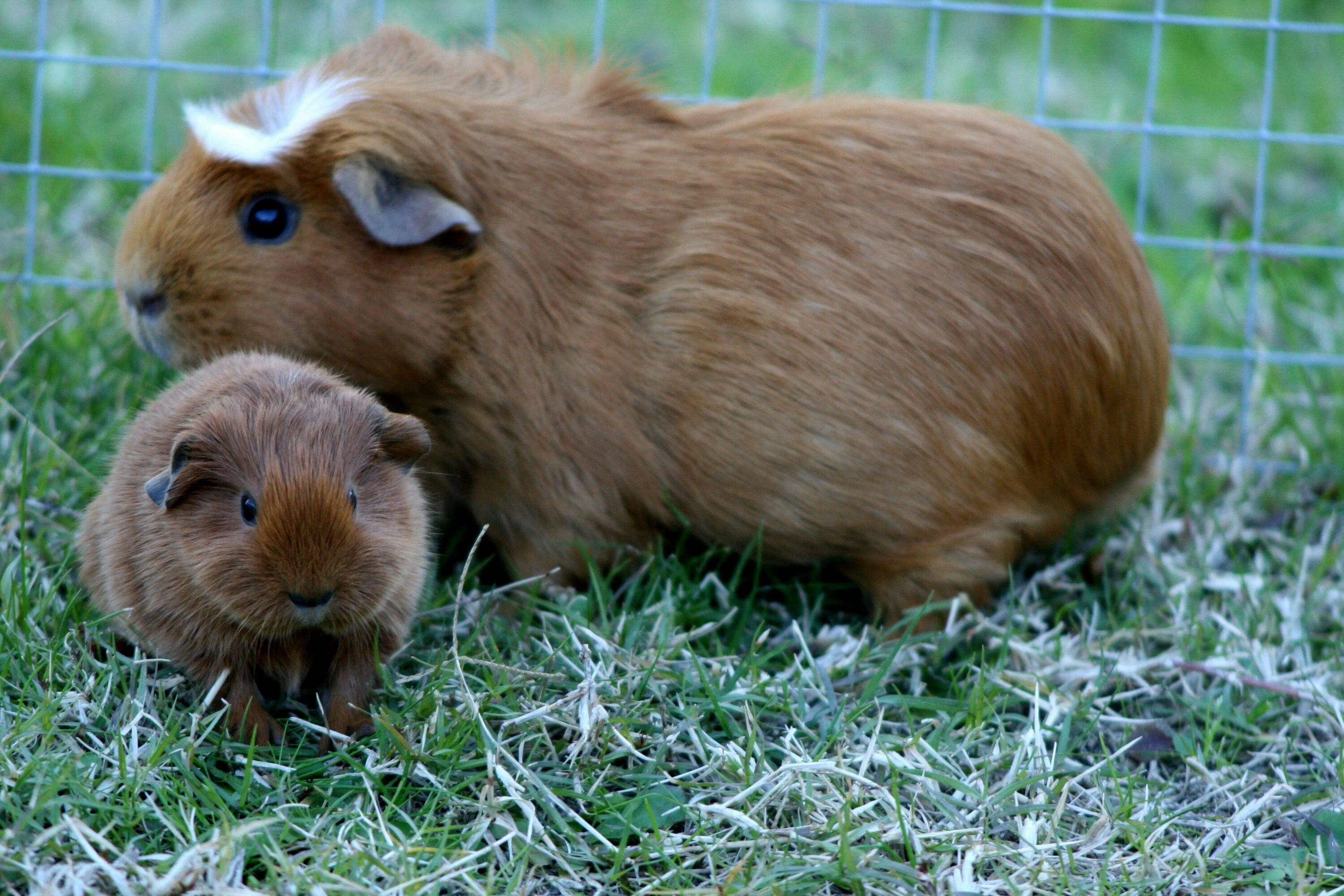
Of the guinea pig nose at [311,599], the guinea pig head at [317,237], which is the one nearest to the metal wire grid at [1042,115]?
the guinea pig head at [317,237]

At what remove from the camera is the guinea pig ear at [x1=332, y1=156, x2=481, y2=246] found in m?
3.01

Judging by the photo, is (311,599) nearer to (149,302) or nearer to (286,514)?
(286,514)

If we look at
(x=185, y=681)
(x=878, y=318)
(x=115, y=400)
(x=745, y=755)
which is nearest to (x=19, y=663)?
(x=185, y=681)

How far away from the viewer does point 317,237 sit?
10.1 feet

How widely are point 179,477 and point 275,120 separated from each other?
3.42 ft

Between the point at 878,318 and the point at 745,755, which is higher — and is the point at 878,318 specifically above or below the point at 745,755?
above

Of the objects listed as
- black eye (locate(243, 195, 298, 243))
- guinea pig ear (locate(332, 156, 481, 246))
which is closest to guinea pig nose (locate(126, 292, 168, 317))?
black eye (locate(243, 195, 298, 243))

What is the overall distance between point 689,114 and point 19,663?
6.79 ft

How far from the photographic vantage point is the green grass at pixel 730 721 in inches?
96.2

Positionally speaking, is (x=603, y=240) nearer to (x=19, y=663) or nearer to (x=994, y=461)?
(x=994, y=461)

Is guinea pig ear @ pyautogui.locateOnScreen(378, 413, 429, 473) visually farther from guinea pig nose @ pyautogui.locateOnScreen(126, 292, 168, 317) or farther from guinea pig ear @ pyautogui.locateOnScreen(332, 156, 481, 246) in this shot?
guinea pig nose @ pyautogui.locateOnScreen(126, 292, 168, 317)

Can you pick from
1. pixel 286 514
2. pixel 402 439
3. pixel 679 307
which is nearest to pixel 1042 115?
pixel 679 307

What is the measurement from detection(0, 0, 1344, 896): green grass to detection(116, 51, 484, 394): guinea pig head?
55 centimetres

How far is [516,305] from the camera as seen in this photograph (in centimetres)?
317
